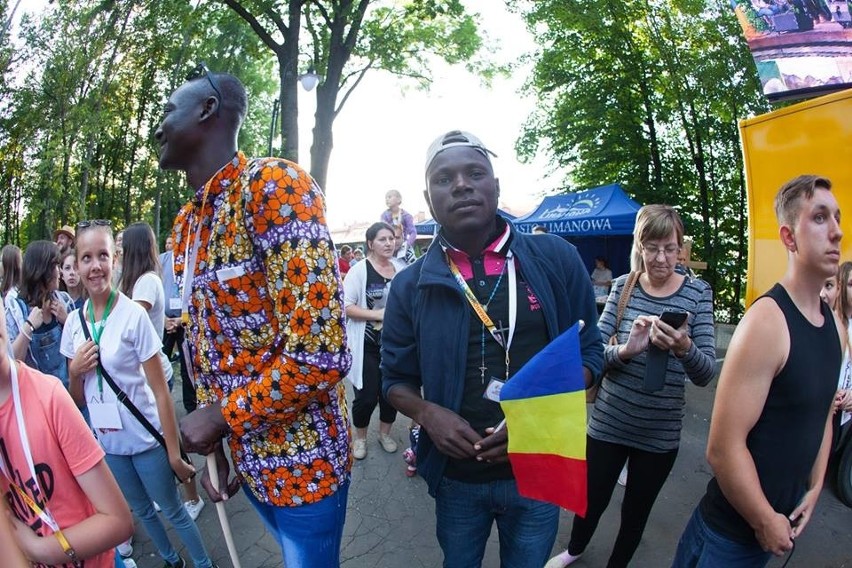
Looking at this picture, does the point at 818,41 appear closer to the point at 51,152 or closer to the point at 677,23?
the point at 677,23

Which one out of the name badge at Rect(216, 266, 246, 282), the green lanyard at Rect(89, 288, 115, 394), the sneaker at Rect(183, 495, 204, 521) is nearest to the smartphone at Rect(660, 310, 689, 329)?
the name badge at Rect(216, 266, 246, 282)

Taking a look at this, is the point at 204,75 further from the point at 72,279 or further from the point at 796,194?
the point at 72,279

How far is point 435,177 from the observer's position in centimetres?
181

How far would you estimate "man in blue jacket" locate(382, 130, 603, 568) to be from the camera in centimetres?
178

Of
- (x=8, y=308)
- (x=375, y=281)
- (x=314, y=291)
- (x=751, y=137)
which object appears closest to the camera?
(x=314, y=291)

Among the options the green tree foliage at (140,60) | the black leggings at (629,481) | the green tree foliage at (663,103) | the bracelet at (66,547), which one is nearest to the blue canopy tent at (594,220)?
the green tree foliage at (663,103)

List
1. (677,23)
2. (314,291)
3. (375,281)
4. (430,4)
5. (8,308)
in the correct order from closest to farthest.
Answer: (314,291) → (8,308) → (375,281) → (677,23) → (430,4)

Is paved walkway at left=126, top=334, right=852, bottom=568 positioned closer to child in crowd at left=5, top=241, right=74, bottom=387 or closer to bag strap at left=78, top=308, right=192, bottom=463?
bag strap at left=78, top=308, right=192, bottom=463

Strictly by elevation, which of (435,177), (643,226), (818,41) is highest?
(818,41)

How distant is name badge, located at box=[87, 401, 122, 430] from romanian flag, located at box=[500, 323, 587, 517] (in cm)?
211

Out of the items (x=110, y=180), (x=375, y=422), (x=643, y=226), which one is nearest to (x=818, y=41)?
(x=643, y=226)

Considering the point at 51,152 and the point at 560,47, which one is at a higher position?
the point at 560,47

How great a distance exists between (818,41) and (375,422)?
6406mm

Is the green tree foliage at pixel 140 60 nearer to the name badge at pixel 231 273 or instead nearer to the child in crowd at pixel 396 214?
the child in crowd at pixel 396 214
